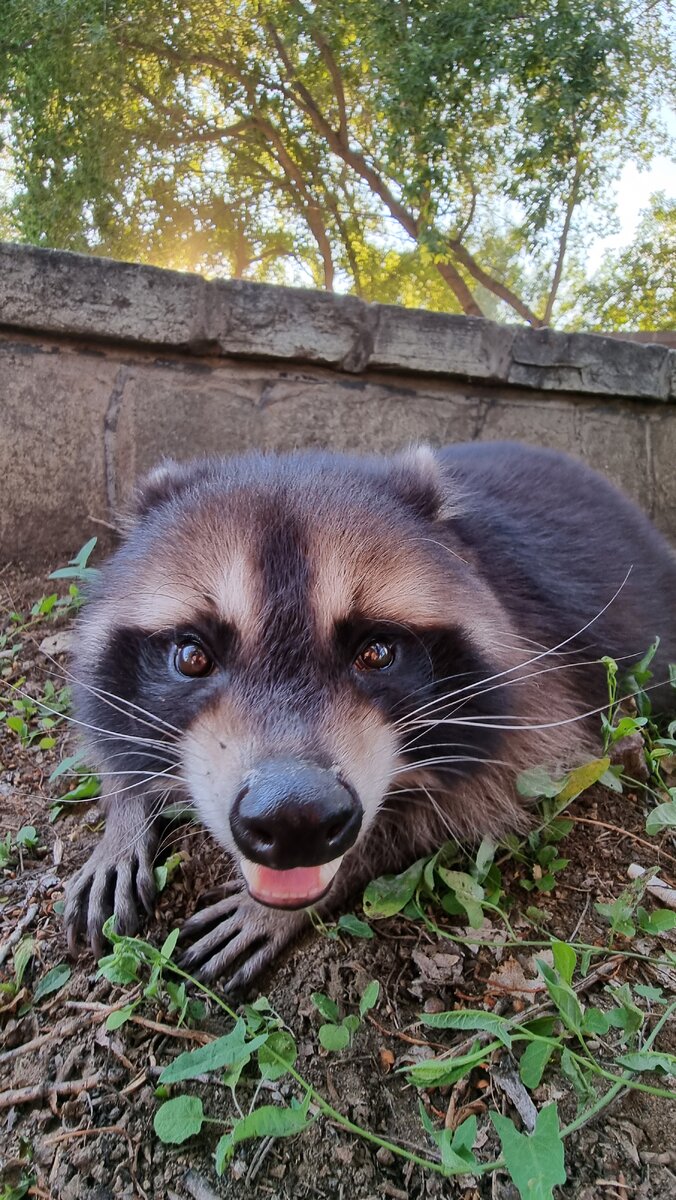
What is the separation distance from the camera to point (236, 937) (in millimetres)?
1631

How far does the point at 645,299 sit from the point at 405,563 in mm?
14146

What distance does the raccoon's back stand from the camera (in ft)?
6.87

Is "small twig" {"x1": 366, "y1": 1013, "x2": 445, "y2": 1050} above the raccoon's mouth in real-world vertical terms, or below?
below

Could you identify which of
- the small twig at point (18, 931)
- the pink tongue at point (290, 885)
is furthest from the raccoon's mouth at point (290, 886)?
the small twig at point (18, 931)

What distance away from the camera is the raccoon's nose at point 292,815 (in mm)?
1211

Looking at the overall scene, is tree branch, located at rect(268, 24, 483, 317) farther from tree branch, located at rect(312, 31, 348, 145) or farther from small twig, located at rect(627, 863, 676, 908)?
small twig, located at rect(627, 863, 676, 908)

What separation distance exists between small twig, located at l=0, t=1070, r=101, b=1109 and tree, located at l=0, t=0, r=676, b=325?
1021 centimetres

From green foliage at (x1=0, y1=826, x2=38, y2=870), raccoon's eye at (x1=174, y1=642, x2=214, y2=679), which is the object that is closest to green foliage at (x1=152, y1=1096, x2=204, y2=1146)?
raccoon's eye at (x1=174, y1=642, x2=214, y2=679)

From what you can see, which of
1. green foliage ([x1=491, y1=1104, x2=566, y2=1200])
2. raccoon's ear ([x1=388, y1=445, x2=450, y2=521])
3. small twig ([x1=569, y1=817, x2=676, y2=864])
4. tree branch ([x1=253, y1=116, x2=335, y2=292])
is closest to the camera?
green foliage ([x1=491, y1=1104, x2=566, y2=1200])

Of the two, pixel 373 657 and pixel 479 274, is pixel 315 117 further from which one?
pixel 373 657

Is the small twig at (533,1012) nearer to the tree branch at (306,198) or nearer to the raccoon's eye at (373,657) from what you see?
the raccoon's eye at (373,657)

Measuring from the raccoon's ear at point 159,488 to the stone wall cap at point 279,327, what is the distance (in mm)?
1455

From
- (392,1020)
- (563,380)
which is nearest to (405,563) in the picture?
(392,1020)

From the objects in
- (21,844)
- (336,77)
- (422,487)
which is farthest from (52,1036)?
(336,77)
